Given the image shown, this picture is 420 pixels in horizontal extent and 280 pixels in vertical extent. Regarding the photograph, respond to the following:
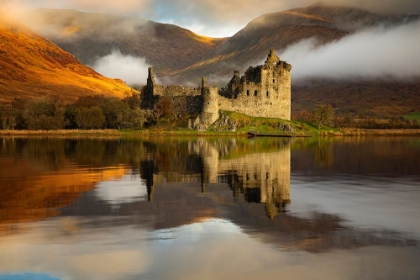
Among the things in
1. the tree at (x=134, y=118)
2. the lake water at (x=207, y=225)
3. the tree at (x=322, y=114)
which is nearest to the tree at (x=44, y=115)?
the tree at (x=134, y=118)

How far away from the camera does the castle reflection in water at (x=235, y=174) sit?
2208 cm

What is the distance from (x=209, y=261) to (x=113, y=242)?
119 inches

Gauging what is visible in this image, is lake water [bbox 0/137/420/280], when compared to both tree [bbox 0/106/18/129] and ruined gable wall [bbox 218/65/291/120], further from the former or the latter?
tree [bbox 0/106/18/129]

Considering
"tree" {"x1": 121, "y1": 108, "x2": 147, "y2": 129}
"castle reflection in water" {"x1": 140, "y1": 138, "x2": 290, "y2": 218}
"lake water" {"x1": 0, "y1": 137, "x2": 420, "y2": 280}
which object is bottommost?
"lake water" {"x1": 0, "y1": 137, "x2": 420, "y2": 280}

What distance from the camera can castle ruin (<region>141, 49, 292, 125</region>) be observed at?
300 ft

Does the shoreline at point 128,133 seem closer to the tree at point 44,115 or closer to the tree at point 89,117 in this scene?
the tree at point 44,115

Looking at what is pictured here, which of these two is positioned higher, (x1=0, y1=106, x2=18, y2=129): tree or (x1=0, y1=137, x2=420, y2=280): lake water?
(x1=0, y1=106, x2=18, y2=129): tree

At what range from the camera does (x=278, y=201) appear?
20734 millimetres

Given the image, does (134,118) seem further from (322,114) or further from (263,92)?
(322,114)

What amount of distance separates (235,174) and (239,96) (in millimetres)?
67836

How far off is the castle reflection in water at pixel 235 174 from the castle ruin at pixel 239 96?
49746 mm

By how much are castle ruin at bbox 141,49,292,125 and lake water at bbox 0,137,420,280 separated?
61.2 metres

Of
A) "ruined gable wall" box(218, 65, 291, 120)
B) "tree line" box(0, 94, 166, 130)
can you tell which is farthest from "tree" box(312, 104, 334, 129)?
"tree line" box(0, 94, 166, 130)

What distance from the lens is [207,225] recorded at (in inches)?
648
